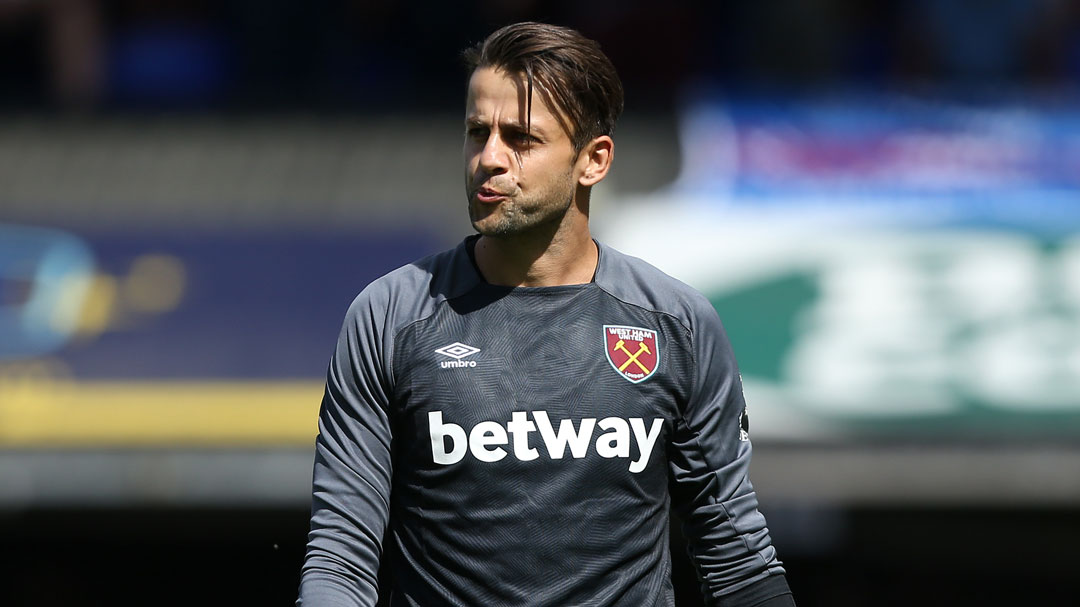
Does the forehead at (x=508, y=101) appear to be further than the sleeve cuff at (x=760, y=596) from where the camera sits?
No

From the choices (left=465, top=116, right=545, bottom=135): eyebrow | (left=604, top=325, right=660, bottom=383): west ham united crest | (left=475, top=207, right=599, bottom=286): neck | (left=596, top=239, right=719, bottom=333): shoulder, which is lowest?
(left=604, top=325, right=660, bottom=383): west ham united crest

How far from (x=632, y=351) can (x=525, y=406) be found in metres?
0.25

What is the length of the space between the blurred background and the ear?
14.4 ft

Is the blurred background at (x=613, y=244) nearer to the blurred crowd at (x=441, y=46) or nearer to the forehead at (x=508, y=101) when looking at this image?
the blurred crowd at (x=441, y=46)

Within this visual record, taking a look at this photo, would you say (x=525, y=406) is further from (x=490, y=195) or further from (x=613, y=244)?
(x=613, y=244)

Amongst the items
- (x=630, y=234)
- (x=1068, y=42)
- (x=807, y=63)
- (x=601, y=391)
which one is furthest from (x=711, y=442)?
(x=1068, y=42)

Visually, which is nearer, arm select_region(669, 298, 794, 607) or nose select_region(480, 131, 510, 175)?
nose select_region(480, 131, 510, 175)

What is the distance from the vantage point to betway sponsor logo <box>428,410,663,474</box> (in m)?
3.15

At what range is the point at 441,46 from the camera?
943 centimetres

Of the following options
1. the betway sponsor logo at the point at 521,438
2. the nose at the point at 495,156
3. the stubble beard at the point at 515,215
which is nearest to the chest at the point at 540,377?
the betway sponsor logo at the point at 521,438

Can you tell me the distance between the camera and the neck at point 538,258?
10.8 feet

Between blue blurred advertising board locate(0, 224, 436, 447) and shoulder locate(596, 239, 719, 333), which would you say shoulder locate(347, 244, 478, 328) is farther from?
blue blurred advertising board locate(0, 224, 436, 447)

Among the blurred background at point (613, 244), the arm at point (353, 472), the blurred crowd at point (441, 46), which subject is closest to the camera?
the arm at point (353, 472)

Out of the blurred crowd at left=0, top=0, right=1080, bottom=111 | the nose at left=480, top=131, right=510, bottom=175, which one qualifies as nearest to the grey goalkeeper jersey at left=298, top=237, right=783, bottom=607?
the nose at left=480, top=131, right=510, bottom=175
